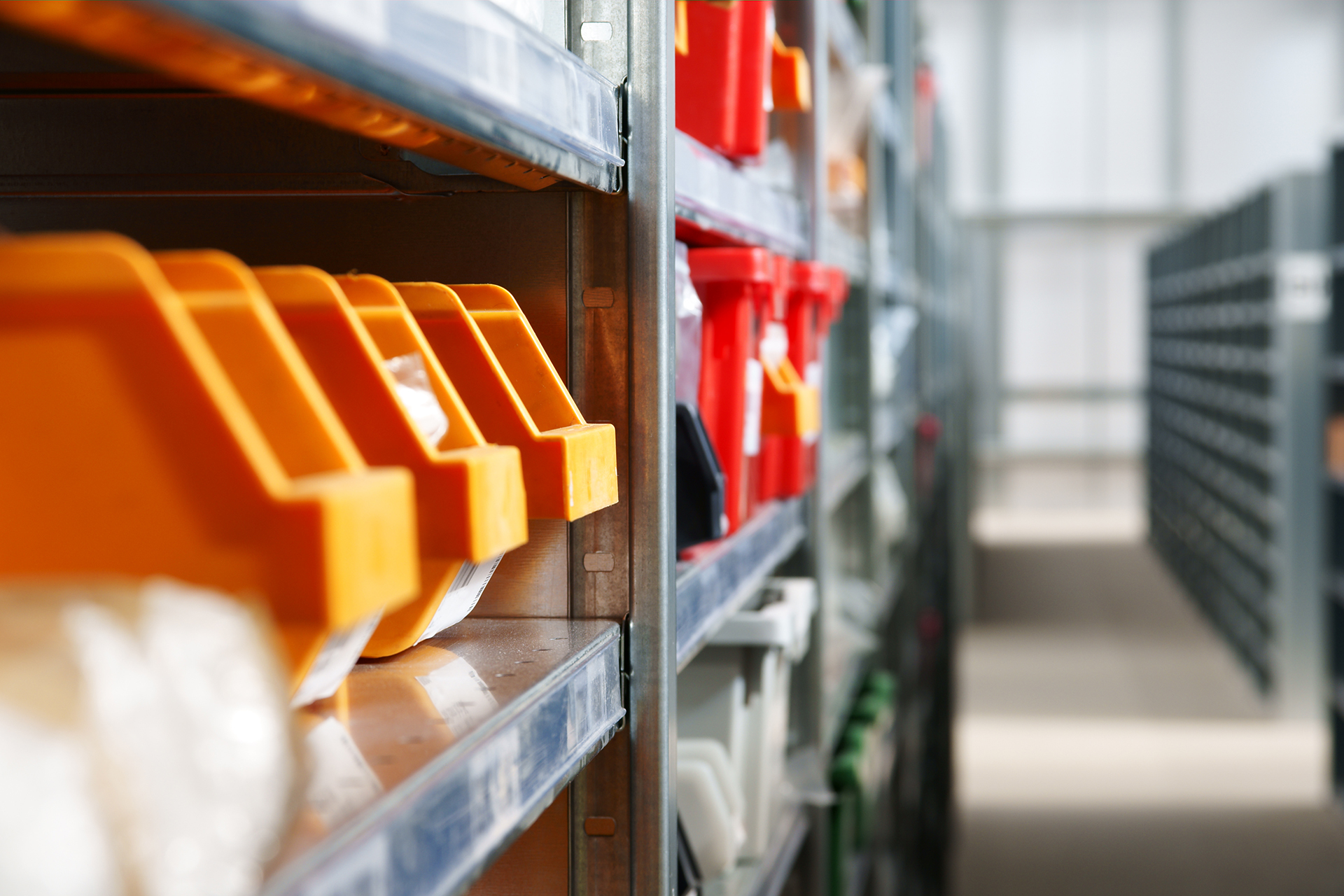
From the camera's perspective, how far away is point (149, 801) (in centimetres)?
46

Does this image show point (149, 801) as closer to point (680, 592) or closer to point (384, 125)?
point (384, 125)

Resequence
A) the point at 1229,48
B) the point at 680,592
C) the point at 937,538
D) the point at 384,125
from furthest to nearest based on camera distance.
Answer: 1. the point at 1229,48
2. the point at 937,538
3. the point at 680,592
4. the point at 384,125

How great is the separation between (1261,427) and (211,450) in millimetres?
7468

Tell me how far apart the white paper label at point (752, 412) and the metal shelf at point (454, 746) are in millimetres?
555

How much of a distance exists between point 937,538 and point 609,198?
4.81 m

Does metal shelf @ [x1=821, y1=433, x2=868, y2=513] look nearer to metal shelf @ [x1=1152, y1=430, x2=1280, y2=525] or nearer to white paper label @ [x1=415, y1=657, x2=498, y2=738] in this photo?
white paper label @ [x1=415, y1=657, x2=498, y2=738]

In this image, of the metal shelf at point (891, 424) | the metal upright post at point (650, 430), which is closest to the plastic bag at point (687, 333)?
the metal upright post at point (650, 430)

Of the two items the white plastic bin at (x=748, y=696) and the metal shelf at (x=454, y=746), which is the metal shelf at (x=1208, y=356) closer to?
the white plastic bin at (x=748, y=696)

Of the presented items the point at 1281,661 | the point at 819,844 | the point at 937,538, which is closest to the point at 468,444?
the point at 819,844

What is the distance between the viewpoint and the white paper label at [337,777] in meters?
0.60

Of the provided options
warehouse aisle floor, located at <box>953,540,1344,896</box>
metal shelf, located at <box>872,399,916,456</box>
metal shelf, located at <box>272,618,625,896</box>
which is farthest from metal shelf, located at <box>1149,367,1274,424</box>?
metal shelf, located at <box>272,618,625,896</box>

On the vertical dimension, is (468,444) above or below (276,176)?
below

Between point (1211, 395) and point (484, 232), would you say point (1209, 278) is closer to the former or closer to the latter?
point (1211, 395)

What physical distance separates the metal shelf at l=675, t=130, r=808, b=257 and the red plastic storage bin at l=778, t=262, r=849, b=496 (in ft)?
0.16
